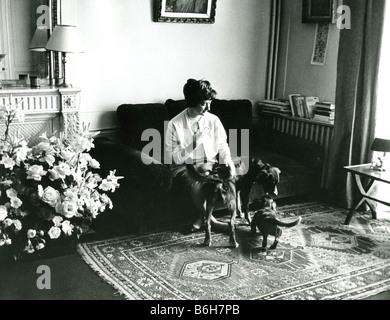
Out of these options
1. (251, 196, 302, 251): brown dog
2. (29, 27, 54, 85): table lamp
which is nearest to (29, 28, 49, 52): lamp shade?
(29, 27, 54, 85): table lamp

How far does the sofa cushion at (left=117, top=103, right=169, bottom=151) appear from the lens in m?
4.27

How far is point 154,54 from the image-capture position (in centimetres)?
461

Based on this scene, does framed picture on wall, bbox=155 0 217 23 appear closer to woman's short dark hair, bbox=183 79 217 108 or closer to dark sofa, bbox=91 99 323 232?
dark sofa, bbox=91 99 323 232

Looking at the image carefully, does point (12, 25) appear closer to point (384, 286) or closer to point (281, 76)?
point (281, 76)

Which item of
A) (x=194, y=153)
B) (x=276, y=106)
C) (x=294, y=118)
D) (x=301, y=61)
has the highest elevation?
(x=301, y=61)

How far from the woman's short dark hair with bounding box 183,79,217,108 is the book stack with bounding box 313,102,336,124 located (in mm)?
1532

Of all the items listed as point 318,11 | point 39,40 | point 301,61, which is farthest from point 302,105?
point 39,40

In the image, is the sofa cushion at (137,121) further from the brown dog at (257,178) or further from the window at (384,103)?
the window at (384,103)

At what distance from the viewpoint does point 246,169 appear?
3898 millimetres

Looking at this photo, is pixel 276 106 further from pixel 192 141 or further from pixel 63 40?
pixel 63 40

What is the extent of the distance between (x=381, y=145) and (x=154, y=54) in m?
2.18

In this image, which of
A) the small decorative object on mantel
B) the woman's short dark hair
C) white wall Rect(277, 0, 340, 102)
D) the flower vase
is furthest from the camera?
white wall Rect(277, 0, 340, 102)

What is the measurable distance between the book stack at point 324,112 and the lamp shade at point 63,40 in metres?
2.37

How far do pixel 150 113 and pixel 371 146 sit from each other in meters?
1.93
